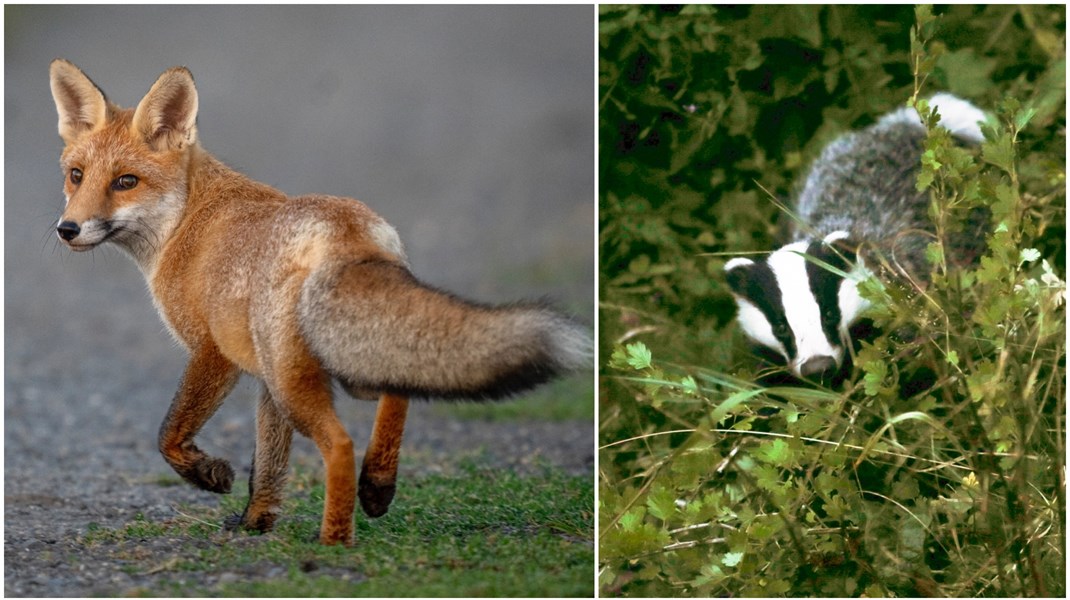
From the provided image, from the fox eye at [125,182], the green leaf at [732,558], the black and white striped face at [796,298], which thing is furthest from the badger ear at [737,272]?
the fox eye at [125,182]

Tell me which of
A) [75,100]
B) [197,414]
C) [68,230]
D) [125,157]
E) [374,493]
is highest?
[75,100]

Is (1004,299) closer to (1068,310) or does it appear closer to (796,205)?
(1068,310)

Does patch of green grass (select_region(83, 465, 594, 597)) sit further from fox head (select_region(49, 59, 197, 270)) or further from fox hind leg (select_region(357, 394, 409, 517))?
fox head (select_region(49, 59, 197, 270))

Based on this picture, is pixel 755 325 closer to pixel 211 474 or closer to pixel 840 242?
pixel 840 242

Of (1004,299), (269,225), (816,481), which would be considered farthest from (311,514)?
(1004,299)

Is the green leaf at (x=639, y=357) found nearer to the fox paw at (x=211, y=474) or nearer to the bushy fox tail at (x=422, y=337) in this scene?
the bushy fox tail at (x=422, y=337)

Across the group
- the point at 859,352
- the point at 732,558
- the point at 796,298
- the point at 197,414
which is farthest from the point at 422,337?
the point at 796,298

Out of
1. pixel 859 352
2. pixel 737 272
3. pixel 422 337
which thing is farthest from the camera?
pixel 737 272

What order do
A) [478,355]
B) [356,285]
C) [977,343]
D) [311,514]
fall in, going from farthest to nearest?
[311,514], [977,343], [356,285], [478,355]
